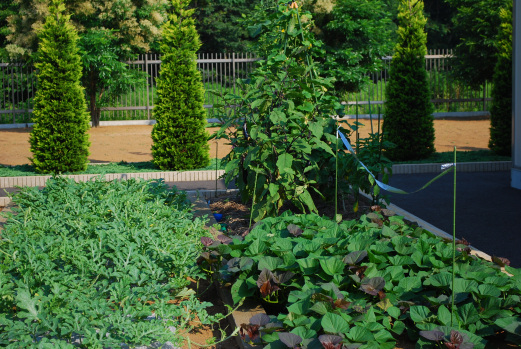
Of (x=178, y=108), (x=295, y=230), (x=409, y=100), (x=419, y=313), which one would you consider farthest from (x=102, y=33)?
(x=419, y=313)

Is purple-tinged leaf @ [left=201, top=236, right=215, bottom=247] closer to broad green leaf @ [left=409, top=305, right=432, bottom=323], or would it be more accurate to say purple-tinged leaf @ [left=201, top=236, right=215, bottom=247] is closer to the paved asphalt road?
broad green leaf @ [left=409, top=305, right=432, bottom=323]

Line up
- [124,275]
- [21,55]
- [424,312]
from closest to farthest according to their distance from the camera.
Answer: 1. [424,312]
2. [124,275]
3. [21,55]

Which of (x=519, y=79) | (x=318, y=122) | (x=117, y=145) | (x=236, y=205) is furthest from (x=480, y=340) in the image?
(x=117, y=145)

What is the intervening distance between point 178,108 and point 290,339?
24.8 feet

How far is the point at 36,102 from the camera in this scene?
984cm

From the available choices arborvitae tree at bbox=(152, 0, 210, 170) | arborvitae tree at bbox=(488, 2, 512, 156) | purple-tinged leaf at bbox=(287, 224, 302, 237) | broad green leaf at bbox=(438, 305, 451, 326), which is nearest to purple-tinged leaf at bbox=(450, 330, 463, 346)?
broad green leaf at bbox=(438, 305, 451, 326)

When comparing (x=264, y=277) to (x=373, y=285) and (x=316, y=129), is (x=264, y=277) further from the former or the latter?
(x=316, y=129)

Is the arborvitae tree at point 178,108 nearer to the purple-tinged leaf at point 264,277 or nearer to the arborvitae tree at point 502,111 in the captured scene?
the arborvitae tree at point 502,111

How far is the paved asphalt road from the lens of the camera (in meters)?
5.43

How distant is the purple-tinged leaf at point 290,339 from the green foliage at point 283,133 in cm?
211

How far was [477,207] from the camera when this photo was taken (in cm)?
692

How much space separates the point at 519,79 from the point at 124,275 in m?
6.59

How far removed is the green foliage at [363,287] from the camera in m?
2.64

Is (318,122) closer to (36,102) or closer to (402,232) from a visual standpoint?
(402,232)
